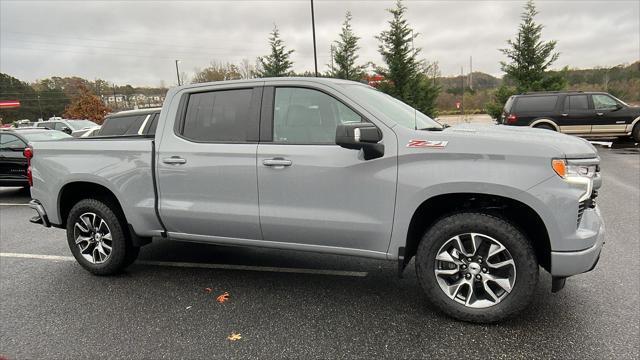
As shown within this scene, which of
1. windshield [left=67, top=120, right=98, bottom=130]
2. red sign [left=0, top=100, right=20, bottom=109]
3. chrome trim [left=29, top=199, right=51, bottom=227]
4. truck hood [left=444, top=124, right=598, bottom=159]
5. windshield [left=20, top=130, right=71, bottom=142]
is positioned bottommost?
chrome trim [left=29, top=199, right=51, bottom=227]

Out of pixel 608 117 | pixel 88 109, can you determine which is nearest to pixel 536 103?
pixel 608 117

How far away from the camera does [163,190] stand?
3959 millimetres

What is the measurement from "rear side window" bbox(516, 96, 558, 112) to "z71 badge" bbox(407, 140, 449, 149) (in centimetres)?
1392

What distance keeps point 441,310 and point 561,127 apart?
46.9 ft

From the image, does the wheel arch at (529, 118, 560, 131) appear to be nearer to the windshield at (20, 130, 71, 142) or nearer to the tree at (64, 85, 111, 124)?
the windshield at (20, 130, 71, 142)

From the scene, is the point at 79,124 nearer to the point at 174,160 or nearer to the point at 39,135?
the point at 39,135

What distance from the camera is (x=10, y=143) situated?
31.9ft

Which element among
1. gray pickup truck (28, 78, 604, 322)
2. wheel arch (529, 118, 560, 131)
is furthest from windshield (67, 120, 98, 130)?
wheel arch (529, 118, 560, 131)

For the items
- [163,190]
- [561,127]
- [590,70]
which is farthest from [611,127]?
[590,70]

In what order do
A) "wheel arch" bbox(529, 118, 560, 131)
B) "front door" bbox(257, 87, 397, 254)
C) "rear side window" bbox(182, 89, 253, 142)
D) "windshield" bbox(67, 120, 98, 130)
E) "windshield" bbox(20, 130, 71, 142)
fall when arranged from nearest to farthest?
"front door" bbox(257, 87, 397, 254), "rear side window" bbox(182, 89, 253, 142), "windshield" bbox(20, 130, 71, 142), "wheel arch" bbox(529, 118, 560, 131), "windshield" bbox(67, 120, 98, 130)

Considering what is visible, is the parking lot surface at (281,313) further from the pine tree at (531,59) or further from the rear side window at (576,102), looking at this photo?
the pine tree at (531,59)

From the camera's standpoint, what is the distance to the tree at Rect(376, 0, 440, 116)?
23.9 metres

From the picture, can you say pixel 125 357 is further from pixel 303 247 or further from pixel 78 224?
pixel 78 224

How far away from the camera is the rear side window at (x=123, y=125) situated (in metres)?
8.07
